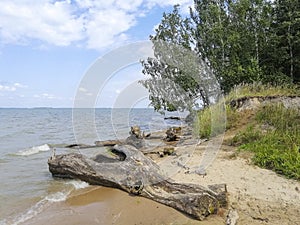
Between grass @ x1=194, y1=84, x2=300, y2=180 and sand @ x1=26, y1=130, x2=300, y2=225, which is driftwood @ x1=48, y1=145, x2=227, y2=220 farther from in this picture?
grass @ x1=194, y1=84, x2=300, y2=180

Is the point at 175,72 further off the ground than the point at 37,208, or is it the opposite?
the point at 175,72

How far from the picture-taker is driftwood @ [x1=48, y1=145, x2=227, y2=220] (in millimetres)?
5340

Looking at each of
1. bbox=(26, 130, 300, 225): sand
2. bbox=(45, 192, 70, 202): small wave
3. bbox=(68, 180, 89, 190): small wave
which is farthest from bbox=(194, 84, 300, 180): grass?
bbox=(45, 192, 70, 202): small wave

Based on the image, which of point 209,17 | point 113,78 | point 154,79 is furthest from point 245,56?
point 113,78

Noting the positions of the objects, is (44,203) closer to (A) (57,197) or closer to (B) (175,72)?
(A) (57,197)

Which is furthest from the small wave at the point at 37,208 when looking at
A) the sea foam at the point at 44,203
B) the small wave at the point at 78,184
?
the small wave at the point at 78,184

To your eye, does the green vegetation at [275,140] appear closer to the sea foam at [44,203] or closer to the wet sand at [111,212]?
the wet sand at [111,212]

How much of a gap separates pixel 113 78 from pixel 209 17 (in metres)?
12.7

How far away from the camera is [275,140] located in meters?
8.68

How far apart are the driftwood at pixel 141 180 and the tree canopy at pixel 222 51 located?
40.4 feet

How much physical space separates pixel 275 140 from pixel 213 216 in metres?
4.48

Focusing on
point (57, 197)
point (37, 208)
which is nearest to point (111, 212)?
point (37, 208)

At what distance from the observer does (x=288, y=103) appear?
44.6ft

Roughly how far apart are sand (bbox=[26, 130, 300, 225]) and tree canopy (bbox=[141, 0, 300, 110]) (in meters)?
12.9
